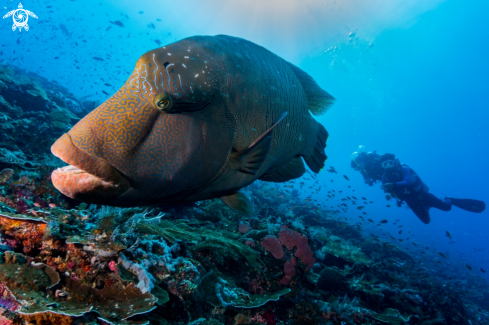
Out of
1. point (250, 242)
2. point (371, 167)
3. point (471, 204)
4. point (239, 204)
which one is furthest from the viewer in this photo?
point (371, 167)

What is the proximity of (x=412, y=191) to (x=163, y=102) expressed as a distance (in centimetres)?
1736

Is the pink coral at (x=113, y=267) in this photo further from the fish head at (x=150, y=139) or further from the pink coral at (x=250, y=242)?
the pink coral at (x=250, y=242)

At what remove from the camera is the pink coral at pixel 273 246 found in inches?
169

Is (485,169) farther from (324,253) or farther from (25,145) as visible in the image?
(25,145)

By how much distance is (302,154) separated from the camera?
317 centimetres

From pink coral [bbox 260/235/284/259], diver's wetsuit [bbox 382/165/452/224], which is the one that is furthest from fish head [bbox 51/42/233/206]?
diver's wetsuit [bbox 382/165/452/224]

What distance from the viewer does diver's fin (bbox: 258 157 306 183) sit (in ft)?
9.87

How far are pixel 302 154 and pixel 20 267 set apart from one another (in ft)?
10.1

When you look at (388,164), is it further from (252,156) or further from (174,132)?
(174,132)

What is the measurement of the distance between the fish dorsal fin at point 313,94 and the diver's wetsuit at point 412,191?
43.8 ft

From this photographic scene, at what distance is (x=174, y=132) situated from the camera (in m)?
1.37

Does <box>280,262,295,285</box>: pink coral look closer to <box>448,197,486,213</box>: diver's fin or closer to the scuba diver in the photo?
the scuba diver

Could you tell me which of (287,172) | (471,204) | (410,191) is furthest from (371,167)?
(287,172)

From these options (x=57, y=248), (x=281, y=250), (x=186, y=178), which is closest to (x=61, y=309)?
(x=57, y=248)
